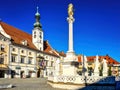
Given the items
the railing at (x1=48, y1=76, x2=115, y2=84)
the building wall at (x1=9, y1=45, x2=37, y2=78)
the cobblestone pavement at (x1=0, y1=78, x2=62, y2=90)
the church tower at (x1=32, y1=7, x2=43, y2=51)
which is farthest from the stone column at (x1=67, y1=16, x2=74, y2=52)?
the church tower at (x1=32, y1=7, x2=43, y2=51)

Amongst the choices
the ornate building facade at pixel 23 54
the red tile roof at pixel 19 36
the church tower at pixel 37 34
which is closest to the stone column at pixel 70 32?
the ornate building facade at pixel 23 54

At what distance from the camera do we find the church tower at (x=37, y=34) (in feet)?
184

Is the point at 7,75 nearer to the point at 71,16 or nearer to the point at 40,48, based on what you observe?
the point at 40,48

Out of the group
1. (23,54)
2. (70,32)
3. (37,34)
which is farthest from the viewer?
(37,34)

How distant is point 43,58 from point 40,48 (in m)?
3.09

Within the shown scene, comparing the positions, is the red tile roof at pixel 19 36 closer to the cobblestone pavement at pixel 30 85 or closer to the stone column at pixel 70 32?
the cobblestone pavement at pixel 30 85

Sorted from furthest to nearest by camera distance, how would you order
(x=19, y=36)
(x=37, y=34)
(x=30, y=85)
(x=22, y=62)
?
1. (x=37, y=34)
2. (x=19, y=36)
3. (x=22, y=62)
4. (x=30, y=85)

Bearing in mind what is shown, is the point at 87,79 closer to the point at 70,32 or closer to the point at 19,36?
the point at 70,32

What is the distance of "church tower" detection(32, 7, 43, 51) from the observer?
56062 mm

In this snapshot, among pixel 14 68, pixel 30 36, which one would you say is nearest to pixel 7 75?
pixel 14 68

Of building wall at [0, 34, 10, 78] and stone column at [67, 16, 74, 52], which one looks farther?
A: building wall at [0, 34, 10, 78]

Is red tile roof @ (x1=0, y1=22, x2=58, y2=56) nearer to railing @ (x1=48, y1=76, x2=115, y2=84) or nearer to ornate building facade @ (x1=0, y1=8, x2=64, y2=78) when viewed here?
ornate building facade @ (x1=0, y1=8, x2=64, y2=78)

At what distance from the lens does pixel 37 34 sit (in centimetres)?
5669

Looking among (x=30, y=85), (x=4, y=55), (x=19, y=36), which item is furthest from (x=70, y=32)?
(x=19, y=36)
